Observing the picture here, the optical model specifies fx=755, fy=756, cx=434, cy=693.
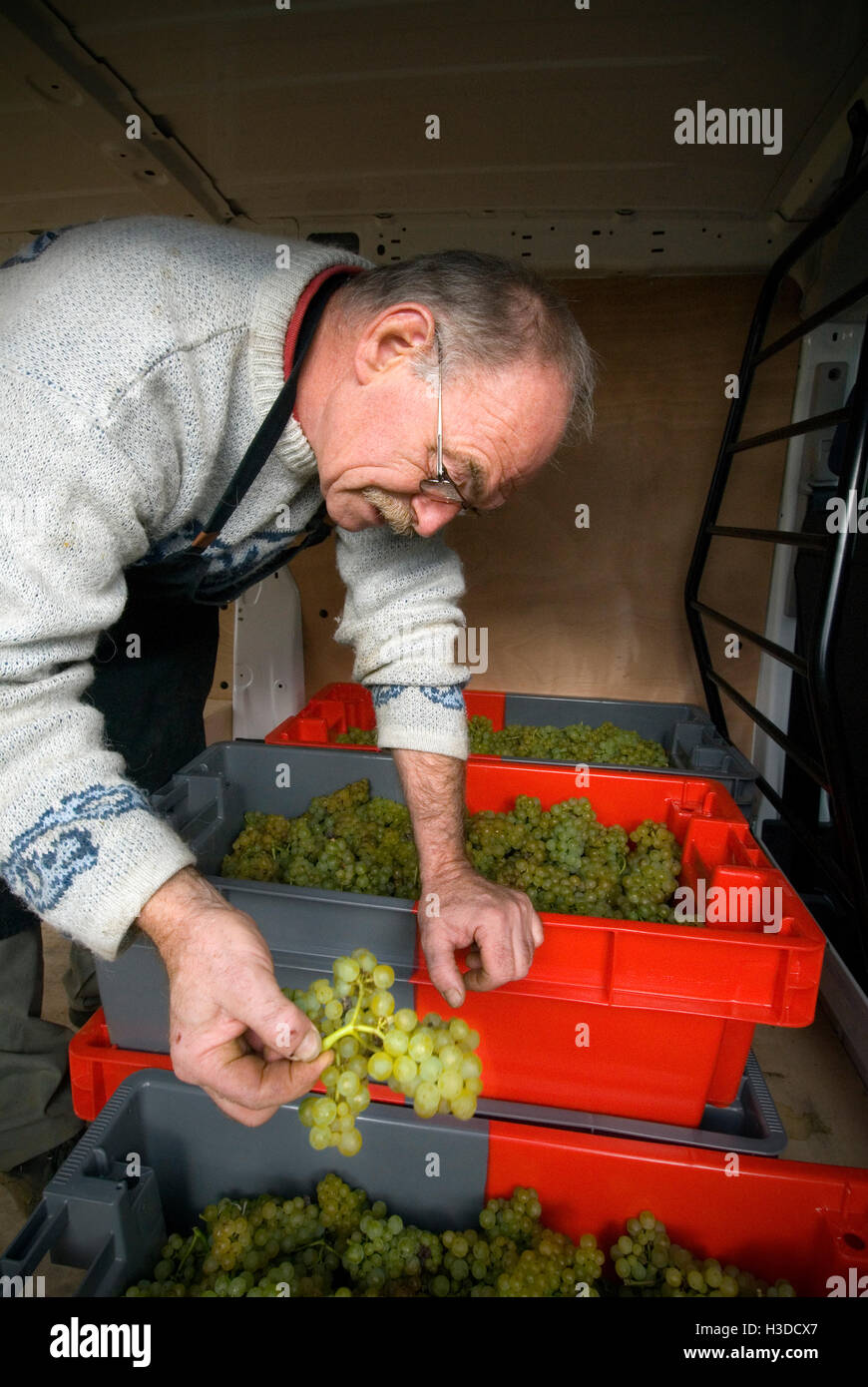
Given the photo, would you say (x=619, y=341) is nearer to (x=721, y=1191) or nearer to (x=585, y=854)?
(x=585, y=854)

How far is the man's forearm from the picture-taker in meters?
1.12

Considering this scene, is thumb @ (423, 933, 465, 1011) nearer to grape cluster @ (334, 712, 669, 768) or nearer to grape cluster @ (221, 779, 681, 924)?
grape cluster @ (221, 779, 681, 924)

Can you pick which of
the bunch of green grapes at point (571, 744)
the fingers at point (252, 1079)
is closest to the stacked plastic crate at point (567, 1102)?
the fingers at point (252, 1079)

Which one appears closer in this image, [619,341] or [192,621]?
[192,621]

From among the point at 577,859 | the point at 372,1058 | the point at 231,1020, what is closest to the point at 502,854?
the point at 577,859

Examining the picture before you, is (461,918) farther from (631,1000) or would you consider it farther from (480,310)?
(480,310)

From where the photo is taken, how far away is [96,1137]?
90cm

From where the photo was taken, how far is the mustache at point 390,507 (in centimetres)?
94

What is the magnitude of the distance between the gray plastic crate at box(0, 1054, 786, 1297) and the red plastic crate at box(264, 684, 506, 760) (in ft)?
2.50

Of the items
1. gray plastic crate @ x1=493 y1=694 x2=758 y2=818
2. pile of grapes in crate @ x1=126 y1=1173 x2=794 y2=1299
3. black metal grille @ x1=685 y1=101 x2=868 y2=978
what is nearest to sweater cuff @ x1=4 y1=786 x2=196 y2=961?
pile of grapes in crate @ x1=126 y1=1173 x2=794 y2=1299

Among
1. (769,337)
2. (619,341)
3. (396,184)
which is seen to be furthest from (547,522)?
(396,184)

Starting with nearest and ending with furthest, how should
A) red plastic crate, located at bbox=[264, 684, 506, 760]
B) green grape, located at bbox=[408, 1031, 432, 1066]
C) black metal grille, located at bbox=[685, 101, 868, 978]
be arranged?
green grape, located at bbox=[408, 1031, 432, 1066] < black metal grille, located at bbox=[685, 101, 868, 978] < red plastic crate, located at bbox=[264, 684, 506, 760]

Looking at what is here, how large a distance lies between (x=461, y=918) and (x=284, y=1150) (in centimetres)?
39
